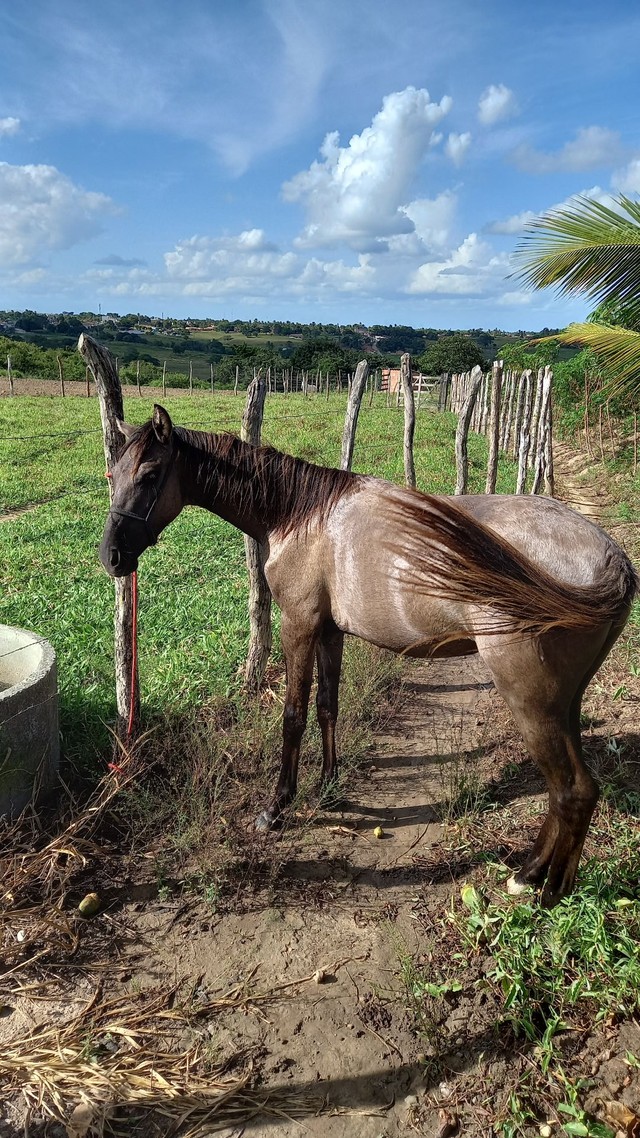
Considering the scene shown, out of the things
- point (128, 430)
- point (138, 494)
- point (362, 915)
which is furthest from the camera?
point (128, 430)

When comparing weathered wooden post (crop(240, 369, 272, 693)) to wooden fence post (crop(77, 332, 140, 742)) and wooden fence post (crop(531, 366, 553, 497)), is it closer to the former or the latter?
wooden fence post (crop(77, 332, 140, 742))

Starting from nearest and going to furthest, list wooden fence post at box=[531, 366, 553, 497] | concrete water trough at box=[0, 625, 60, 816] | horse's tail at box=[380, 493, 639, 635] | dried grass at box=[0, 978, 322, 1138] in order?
1. dried grass at box=[0, 978, 322, 1138]
2. horse's tail at box=[380, 493, 639, 635]
3. concrete water trough at box=[0, 625, 60, 816]
4. wooden fence post at box=[531, 366, 553, 497]

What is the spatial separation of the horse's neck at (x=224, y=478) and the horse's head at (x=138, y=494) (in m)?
0.21

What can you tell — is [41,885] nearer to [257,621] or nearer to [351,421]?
[257,621]

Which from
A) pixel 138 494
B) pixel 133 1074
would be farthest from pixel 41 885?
pixel 138 494

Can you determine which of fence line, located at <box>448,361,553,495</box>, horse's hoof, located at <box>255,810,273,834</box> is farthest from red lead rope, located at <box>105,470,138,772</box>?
fence line, located at <box>448,361,553,495</box>

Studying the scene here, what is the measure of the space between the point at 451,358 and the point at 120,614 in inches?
2212

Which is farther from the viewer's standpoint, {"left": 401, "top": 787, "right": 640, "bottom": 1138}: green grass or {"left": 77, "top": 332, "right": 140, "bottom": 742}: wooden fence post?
{"left": 77, "top": 332, "right": 140, "bottom": 742}: wooden fence post

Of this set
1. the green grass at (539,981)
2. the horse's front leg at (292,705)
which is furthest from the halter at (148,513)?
the green grass at (539,981)

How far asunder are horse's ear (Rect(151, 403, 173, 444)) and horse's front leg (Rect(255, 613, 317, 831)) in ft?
3.71

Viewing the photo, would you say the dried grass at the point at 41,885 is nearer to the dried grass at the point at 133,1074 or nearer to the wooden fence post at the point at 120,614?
the dried grass at the point at 133,1074

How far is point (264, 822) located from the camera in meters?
3.45

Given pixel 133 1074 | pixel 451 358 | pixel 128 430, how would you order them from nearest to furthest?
pixel 133 1074
pixel 128 430
pixel 451 358

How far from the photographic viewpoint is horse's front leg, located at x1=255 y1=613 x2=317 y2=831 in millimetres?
3371
